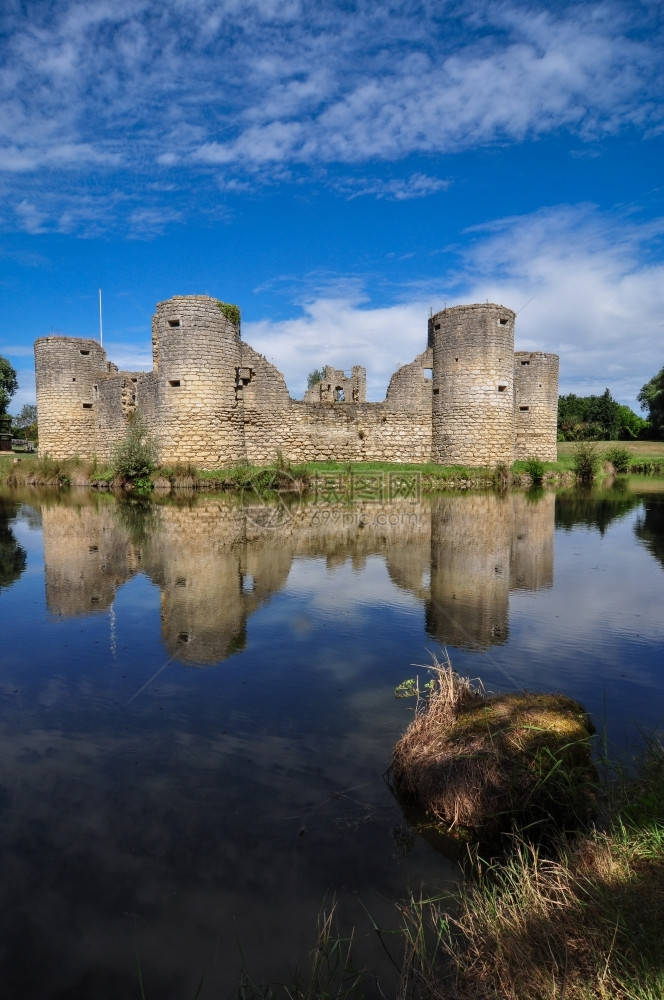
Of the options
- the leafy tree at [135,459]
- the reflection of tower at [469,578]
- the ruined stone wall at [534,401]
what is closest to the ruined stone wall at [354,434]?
the leafy tree at [135,459]

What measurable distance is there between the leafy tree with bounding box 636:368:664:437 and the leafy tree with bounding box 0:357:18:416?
61.2 meters

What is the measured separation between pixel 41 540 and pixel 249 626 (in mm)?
7913

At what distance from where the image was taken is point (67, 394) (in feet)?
100

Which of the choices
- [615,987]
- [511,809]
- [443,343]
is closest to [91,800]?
[511,809]

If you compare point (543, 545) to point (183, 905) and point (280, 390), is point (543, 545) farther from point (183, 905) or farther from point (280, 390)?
point (280, 390)

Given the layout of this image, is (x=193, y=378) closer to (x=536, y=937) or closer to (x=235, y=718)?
(x=235, y=718)

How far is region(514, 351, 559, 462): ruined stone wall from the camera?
32438 mm

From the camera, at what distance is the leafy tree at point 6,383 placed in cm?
5712

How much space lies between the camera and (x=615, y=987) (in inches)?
75.0

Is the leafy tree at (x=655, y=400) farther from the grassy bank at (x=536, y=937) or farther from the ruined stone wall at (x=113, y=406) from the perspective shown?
the grassy bank at (x=536, y=937)

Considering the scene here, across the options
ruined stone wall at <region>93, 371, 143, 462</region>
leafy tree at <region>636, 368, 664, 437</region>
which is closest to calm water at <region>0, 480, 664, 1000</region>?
ruined stone wall at <region>93, 371, 143, 462</region>

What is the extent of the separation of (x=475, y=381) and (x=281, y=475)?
10228 millimetres

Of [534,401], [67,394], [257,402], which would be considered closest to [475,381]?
[534,401]

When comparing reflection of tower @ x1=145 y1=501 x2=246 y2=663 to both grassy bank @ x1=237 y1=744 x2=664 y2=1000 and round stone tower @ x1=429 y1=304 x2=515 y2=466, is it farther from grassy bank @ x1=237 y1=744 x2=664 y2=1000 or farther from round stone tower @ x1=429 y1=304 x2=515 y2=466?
round stone tower @ x1=429 y1=304 x2=515 y2=466
